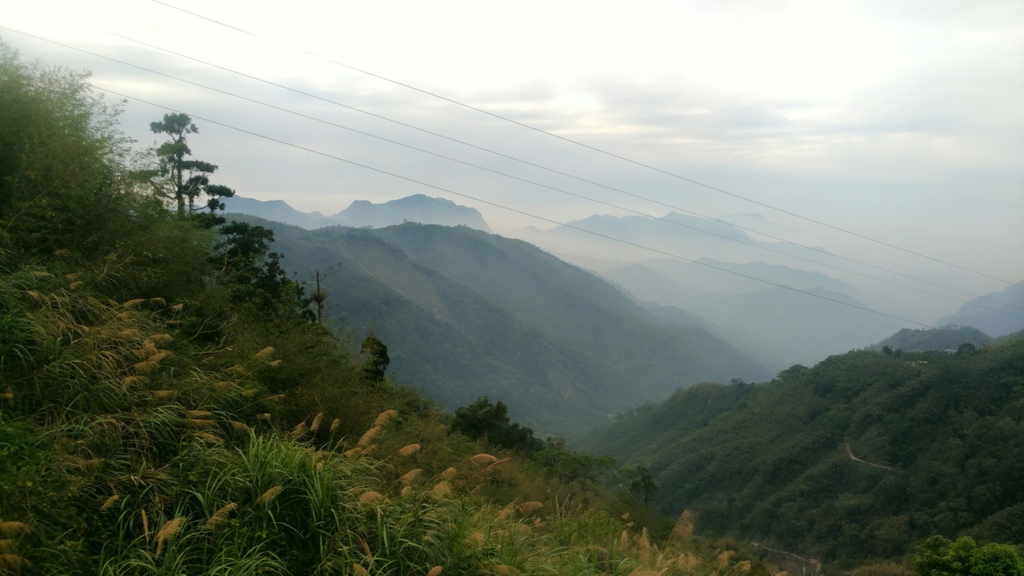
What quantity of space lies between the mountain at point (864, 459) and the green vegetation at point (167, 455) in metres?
48.0

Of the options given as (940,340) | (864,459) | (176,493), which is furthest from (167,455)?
(940,340)

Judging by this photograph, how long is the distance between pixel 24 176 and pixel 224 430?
618 centimetres

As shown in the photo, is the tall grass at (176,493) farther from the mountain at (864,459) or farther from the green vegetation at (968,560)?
the mountain at (864,459)

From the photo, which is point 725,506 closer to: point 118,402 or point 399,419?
point 399,419

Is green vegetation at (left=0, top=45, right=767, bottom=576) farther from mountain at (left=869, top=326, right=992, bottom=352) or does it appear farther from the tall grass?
mountain at (left=869, top=326, right=992, bottom=352)

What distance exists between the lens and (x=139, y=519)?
5109 millimetres

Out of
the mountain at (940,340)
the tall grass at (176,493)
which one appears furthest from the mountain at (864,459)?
the mountain at (940,340)

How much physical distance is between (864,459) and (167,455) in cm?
7162

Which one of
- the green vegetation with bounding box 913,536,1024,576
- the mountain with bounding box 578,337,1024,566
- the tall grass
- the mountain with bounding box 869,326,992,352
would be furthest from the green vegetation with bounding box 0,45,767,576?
the mountain with bounding box 869,326,992,352

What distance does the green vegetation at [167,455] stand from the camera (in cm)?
475

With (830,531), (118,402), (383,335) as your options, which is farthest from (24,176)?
(383,335)

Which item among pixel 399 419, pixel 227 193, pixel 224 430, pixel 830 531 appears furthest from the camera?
pixel 830 531

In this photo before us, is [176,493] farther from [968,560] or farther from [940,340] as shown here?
[940,340]

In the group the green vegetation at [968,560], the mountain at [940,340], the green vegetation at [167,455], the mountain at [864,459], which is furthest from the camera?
the mountain at [940,340]
